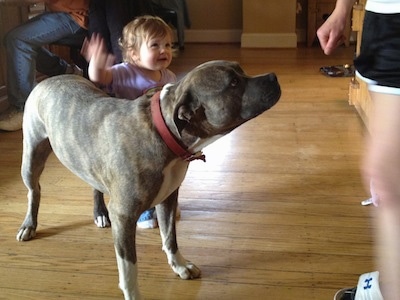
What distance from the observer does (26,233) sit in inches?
72.5

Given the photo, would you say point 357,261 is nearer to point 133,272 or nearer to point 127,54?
point 133,272

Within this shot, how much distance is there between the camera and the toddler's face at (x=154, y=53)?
6.02 ft

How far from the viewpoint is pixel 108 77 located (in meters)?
1.84

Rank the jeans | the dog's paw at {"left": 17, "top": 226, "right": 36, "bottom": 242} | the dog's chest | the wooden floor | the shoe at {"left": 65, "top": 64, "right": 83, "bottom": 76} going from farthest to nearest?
the shoe at {"left": 65, "top": 64, "right": 83, "bottom": 76}
the jeans
the dog's paw at {"left": 17, "top": 226, "right": 36, "bottom": 242}
the wooden floor
the dog's chest

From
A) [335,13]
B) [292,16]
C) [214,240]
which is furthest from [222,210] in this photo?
[292,16]

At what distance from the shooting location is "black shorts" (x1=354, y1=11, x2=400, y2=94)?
3.30 feet

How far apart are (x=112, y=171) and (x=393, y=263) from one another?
2.35ft

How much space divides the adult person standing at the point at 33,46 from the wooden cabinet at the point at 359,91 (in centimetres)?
147

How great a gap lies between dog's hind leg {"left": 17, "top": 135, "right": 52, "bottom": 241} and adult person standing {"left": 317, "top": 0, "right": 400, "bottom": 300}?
3.49 ft

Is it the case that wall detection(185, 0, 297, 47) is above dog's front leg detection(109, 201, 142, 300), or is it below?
below

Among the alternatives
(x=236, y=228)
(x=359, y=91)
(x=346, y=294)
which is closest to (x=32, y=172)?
(x=236, y=228)

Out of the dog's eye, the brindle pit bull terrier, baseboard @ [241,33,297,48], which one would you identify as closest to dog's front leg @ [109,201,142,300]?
the brindle pit bull terrier

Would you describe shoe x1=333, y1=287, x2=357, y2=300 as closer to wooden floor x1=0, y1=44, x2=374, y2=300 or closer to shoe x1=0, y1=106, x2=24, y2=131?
wooden floor x1=0, y1=44, x2=374, y2=300

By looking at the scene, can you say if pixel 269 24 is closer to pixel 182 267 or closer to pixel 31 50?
pixel 31 50
